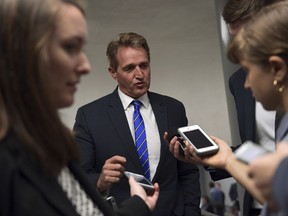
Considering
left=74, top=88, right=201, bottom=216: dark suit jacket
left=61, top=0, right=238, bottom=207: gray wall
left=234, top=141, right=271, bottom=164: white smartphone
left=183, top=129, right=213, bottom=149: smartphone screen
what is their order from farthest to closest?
left=61, top=0, right=238, bottom=207: gray wall
left=74, top=88, right=201, bottom=216: dark suit jacket
left=183, top=129, right=213, bottom=149: smartphone screen
left=234, top=141, right=271, bottom=164: white smartphone

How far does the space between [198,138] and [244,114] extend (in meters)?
0.40

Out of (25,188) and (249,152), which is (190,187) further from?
(25,188)

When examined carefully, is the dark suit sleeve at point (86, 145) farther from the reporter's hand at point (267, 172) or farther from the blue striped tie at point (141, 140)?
the reporter's hand at point (267, 172)

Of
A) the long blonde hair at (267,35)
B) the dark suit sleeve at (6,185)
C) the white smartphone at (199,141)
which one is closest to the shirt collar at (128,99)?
the white smartphone at (199,141)

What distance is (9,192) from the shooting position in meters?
0.91

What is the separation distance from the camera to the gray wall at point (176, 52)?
4.71 m

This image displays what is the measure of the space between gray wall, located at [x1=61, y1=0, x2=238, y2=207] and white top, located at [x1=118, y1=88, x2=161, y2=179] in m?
2.47

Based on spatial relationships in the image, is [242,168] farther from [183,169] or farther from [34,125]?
[183,169]

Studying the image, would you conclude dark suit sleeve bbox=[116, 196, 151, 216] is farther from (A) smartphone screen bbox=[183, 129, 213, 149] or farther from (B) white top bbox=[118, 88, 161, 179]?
(B) white top bbox=[118, 88, 161, 179]

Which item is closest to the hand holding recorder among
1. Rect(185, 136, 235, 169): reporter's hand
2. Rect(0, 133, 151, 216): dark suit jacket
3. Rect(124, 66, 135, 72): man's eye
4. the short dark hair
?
Rect(185, 136, 235, 169): reporter's hand

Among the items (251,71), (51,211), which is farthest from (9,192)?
(251,71)

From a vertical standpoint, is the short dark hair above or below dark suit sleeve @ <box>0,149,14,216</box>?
above

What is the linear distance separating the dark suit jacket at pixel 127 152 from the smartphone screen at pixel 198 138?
1.53 feet

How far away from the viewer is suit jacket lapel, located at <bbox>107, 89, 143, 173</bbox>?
219cm
